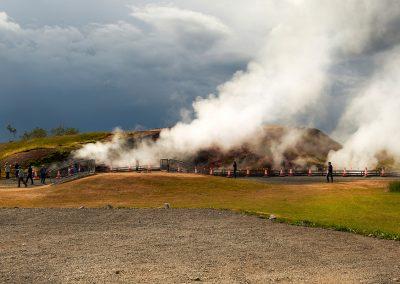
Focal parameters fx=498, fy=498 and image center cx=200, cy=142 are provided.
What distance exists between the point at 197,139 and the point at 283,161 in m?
16.4

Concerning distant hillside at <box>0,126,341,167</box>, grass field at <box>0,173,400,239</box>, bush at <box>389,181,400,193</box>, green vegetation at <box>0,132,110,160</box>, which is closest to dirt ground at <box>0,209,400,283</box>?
grass field at <box>0,173,400,239</box>

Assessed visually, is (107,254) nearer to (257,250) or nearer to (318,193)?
(257,250)

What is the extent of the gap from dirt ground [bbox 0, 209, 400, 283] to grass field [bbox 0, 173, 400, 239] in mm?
3648

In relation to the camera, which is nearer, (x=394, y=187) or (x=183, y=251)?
A: (x=183, y=251)

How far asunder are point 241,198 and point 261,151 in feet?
168

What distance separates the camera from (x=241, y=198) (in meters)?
43.8

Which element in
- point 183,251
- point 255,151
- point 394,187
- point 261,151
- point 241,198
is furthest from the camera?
point 261,151

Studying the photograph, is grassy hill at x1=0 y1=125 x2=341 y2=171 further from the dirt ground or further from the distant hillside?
the dirt ground

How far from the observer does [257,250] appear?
22.0m

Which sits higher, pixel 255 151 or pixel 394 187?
pixel 255 151

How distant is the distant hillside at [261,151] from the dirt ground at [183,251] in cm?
6035

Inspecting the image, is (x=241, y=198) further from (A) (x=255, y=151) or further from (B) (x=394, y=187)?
(A) (x=255, y=151)

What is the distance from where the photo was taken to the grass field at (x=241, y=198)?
30906 millimetres

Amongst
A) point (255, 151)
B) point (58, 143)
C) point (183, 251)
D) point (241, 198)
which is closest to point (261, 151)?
point (255, 151)
